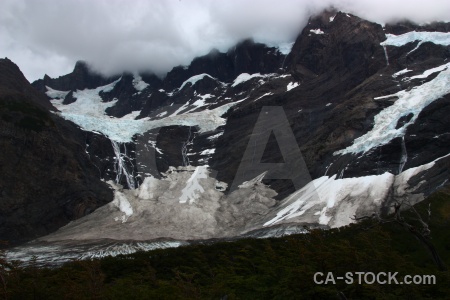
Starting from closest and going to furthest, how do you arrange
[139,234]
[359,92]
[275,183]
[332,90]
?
[139,234]
[275,183]
[359,92]
[332,90]

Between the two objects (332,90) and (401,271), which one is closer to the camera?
(401,271)

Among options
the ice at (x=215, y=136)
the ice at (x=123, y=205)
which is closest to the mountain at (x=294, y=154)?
the ice at (x=123, y=205)

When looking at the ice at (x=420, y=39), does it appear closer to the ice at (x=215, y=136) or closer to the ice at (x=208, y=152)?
the ice at (x=215, y=136)

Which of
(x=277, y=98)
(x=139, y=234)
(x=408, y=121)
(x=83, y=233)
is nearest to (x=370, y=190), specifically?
(x=408, y=121)

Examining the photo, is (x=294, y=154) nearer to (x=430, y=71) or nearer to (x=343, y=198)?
(x=343, y=198)

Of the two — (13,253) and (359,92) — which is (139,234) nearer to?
(13,253)

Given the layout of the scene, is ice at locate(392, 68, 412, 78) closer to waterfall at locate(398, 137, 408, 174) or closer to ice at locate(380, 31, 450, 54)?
ice at locate(380, 31, 450, 54)

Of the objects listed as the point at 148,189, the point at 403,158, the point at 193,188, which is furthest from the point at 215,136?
the point at 403,158
